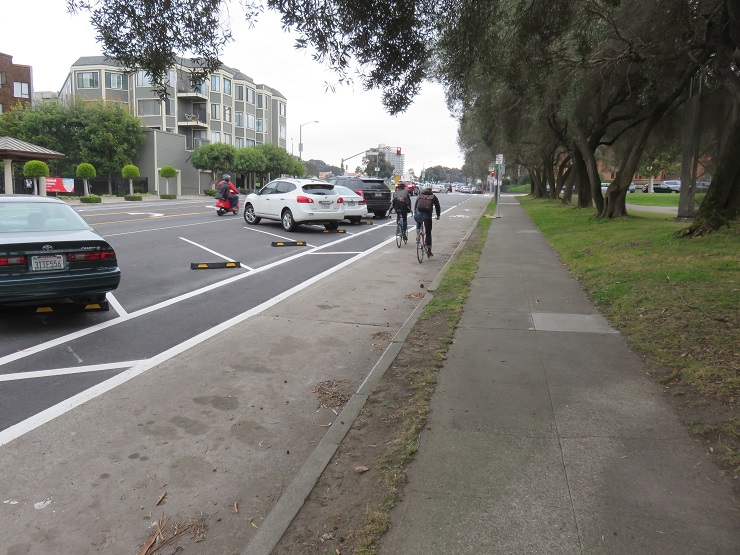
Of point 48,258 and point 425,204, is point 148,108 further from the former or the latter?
point 48,258

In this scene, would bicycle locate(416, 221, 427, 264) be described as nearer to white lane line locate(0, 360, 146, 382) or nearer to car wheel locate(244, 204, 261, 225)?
white lane line locate(0, 360, 146, 382)

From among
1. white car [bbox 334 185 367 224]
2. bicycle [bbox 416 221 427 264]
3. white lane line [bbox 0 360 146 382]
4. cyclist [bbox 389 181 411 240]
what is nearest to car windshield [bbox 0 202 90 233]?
white lane line [bbox 0 360 146 382]

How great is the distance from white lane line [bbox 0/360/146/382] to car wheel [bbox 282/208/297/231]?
1352cm

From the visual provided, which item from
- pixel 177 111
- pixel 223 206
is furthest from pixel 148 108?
pixel 223 206

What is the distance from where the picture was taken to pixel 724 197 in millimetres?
13234

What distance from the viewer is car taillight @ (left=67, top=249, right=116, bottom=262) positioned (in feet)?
24.0

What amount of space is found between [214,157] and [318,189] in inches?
1661

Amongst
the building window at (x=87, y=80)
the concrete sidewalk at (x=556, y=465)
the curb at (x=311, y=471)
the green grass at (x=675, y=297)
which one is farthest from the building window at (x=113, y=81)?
the concrete sidewalk at (x=556, y=465)

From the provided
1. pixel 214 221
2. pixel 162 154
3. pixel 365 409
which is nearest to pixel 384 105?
pixel 365 409

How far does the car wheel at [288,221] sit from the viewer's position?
19422 millimetres

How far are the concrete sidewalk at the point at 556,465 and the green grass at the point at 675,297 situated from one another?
15.7 inches

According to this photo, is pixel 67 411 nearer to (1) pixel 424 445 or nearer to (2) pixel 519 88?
(1) pixel 424 445

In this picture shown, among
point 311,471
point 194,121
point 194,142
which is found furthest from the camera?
point 194,142

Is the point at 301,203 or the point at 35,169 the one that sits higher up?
the point at 35,169
